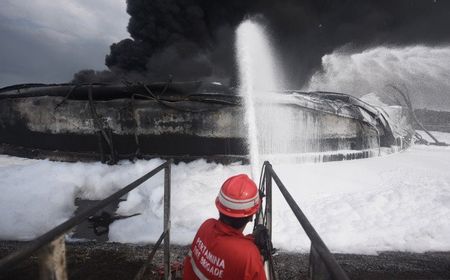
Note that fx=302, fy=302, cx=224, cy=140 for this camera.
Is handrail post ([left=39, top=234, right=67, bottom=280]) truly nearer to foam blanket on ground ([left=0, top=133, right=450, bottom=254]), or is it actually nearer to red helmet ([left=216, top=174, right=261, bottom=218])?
red helmet ([left=216, top=174, right=261, bottom=218])

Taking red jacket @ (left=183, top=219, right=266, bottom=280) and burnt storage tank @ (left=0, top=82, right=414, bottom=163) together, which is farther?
burnt storage tank @ (left=0, top=82, right=414, bottom=163)

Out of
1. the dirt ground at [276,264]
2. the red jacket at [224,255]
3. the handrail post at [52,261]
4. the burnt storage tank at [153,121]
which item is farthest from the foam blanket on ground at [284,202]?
the handrail post at [52,261]

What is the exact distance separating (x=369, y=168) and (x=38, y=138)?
25.7 ft

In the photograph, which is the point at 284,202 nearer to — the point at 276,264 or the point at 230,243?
the point at 276,264

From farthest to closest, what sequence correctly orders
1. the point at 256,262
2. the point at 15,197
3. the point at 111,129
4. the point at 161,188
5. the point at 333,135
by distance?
the point at 333,135 → the point at 111,129 → the point at 161,188 → the point at 15,197 → the point at 256,262

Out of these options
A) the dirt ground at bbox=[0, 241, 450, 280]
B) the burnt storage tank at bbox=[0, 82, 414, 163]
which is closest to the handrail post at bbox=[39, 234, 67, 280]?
the dirt ground at bbox=[0, 241, 450, 280]

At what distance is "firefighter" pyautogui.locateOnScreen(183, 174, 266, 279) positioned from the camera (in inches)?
62.2

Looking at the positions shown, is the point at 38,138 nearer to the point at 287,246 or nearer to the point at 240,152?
the point at 240,152

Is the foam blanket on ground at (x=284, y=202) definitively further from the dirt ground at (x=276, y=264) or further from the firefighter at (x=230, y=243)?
the firefighter at (x=230, y=243)

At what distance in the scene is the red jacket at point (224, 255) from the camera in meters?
1.57

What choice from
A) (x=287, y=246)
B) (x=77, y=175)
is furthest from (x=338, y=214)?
(x=77, y=175)

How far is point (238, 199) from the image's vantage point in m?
1.73

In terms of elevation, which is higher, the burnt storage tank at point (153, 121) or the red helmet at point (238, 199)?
the burnt storage tank at point (153, 121)

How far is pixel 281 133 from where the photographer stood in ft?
22.6
